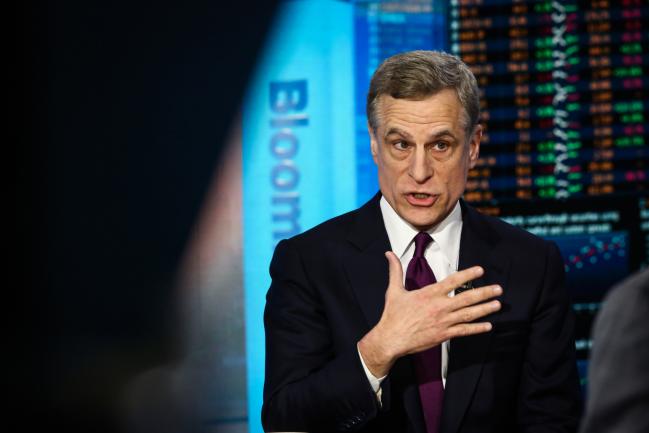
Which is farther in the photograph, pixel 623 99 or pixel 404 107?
pixel 623 99

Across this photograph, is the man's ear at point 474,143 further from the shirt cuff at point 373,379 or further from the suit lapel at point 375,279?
the shirt cuff at point 373,379

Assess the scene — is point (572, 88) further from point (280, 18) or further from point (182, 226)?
point (182, 226)

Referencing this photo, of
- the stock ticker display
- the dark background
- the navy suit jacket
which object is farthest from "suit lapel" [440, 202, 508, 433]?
the dark background

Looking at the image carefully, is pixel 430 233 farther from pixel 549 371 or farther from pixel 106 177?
pixel 106 177

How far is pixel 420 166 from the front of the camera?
1728 millimetres

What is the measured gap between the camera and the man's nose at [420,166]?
5.65 ft

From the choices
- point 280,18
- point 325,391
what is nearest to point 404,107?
point 325,391

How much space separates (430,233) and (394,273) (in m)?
0.24

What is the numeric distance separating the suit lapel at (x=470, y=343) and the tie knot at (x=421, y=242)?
80 mm

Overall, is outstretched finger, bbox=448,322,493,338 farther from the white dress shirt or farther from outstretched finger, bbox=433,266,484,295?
the white dress shirt

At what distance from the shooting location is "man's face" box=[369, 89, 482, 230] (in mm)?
1737

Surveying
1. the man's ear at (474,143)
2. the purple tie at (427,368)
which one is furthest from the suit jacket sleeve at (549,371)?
the man's ear at (474,143)

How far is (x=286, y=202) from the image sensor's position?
341cm

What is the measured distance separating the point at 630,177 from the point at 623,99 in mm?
315
